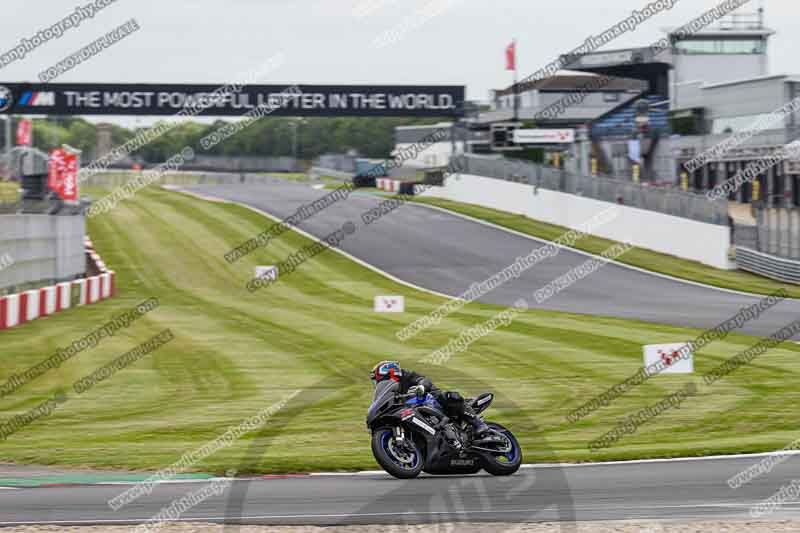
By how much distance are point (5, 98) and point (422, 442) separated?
134 ft

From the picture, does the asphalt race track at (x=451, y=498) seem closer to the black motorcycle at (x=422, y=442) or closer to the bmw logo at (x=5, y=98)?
the black motorcycle at (x=422, y=442)

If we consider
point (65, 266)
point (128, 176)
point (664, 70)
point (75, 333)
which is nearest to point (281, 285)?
point (65, 266)

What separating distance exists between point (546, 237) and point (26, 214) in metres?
25.9

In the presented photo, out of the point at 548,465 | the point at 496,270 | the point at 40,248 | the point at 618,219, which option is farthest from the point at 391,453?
the point at 618,219

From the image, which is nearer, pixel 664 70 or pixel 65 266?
pixel 65 266

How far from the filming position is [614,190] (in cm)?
5228

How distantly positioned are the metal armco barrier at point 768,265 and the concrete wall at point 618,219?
2.04 feet

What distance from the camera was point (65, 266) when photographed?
1527 inches

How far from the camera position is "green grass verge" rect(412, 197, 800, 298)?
40.6 metres

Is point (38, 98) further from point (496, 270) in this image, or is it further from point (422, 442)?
point (422, 442)

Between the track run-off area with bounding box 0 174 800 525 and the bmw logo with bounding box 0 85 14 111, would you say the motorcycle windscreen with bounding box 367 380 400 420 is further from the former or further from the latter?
the bmw logo with bounding box 0 85 14 111

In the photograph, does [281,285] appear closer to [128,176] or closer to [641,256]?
[641,256]

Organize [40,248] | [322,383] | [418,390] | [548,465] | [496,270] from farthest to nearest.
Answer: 1. [496,270]
2. [40,248]
3. [322,383]
4. [548,465]
5. [418,390]

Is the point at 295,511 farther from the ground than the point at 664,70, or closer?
closer
